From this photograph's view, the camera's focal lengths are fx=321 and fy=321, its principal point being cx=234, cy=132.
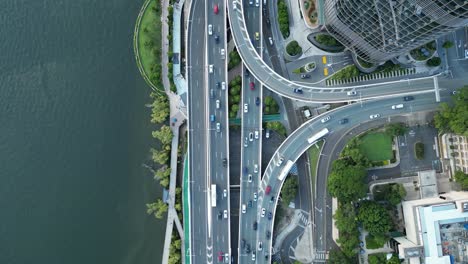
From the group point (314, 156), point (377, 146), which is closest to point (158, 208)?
point (314, 156)

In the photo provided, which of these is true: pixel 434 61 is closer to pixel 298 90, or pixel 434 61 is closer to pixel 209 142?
pixel 298 90

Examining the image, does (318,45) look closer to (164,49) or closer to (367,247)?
(164,49)

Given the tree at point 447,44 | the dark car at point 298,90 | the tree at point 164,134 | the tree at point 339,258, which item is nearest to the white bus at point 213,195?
the tree at point 164,134

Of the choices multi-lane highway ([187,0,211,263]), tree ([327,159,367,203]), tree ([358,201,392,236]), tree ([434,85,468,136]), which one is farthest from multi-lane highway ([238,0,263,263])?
tree ([434,85,468,136])

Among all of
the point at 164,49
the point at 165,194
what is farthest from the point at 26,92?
the point at 165,194

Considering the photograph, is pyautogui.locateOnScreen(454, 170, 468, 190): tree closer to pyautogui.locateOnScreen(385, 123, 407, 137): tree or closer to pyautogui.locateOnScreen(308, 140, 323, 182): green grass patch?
pyautogui.locateOnScreen(385, 123, 407, 137): tree
